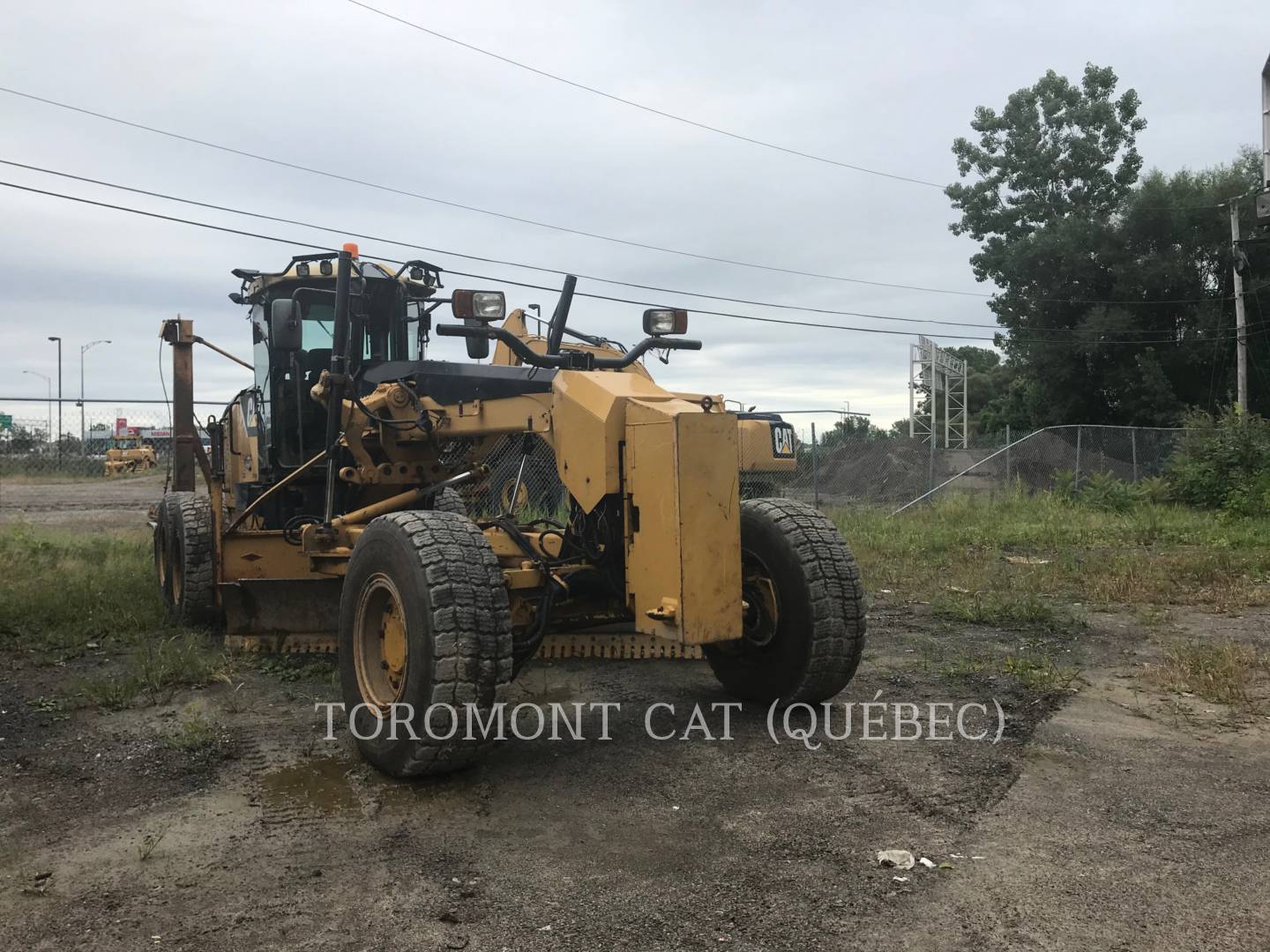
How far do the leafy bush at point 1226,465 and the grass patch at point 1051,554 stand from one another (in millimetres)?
755

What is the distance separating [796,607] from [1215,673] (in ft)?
8.86

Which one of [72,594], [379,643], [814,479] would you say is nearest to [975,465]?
[814,479]

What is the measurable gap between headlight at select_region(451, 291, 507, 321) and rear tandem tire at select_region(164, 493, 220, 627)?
391 cm

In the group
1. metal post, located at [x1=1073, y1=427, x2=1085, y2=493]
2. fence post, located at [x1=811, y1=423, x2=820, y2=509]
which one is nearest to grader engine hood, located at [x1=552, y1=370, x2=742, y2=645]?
fence post, located at [x1=811, y1=423, x2=820, y2=509]

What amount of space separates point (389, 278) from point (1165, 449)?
60.7 ft

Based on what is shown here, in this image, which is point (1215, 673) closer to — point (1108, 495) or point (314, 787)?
point (314, 787)

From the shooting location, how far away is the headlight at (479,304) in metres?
4.81

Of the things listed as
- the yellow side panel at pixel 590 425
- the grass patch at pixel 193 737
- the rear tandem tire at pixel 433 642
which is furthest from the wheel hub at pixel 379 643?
the yellow side panel at pixel 590 425

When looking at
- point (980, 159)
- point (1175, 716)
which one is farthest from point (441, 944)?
point (980, 159)

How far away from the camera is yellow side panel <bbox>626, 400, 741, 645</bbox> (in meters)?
4.41

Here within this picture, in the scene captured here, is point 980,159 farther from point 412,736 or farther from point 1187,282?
point 412,736

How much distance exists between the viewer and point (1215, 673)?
5.88m

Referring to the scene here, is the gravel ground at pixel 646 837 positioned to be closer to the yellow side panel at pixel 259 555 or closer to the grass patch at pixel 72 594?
the yellow side panel at pixel 259 555

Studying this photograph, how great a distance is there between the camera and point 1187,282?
29.6 m
